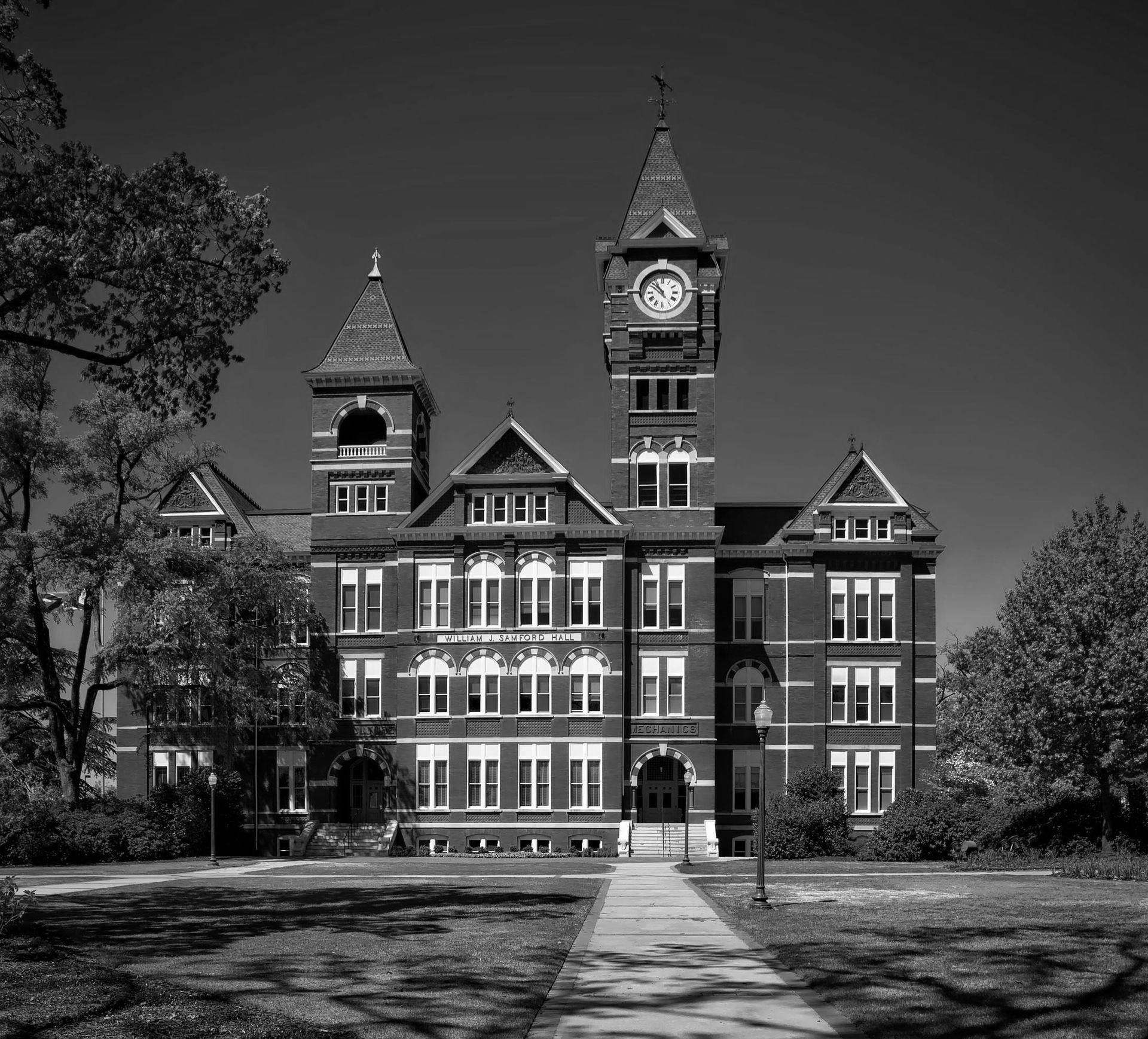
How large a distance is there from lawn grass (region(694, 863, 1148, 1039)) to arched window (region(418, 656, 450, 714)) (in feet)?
96.6

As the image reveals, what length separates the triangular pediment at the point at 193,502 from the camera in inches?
2409

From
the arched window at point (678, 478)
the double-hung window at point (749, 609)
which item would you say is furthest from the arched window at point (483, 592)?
the double-hung window at point (749, 609)

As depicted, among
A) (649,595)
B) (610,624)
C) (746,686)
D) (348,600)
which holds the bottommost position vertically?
(746,686)

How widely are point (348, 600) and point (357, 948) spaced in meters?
41.5

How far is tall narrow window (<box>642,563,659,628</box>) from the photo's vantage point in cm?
5784

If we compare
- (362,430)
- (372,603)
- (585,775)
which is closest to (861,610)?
(585,775)

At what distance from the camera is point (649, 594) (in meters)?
57.9

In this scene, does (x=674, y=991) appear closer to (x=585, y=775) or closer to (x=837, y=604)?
(x=585, y=775)

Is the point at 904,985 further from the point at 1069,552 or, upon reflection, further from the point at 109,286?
the point at 1069,552

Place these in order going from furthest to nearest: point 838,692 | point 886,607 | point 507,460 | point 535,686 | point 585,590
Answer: point 886,607 < point 838,692 < point 507,460 < point 585,590 < point 535,686

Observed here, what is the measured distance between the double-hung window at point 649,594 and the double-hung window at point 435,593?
8.28 meters

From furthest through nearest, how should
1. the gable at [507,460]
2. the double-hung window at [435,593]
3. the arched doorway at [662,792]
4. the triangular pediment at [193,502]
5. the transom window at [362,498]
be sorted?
the triangular pediment at [193,502]
the transom window at [362,498]
the arched doorway at [662,792]
the double-hung window at [435,593]
the gable at [507,460]

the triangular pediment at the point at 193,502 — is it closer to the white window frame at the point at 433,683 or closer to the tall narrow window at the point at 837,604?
the white window frame at the point at 433,683

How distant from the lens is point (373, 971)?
53.8ft
